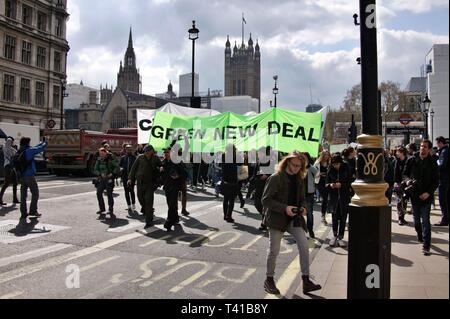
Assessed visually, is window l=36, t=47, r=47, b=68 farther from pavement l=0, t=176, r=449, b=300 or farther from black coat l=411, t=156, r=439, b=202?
black coat l=411, t=156, r=439, b=202

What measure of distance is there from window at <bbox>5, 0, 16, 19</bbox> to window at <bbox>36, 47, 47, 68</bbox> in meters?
4.97

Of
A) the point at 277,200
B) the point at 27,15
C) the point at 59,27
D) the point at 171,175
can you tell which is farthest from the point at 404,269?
the point at 59,27

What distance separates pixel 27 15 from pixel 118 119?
2545 inches

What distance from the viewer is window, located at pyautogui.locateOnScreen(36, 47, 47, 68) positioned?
2100 inches

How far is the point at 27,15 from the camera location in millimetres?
51469

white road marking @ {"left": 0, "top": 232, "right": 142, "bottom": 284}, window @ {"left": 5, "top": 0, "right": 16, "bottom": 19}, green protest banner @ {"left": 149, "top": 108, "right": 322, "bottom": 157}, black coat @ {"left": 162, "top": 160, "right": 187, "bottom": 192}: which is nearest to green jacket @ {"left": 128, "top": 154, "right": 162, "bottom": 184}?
black coat @ {"left": 162, "top": 160, "right": 187, "bottom": 192}

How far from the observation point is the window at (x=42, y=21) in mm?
53531

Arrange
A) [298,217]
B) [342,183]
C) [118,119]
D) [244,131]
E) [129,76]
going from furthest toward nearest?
[129,76]
[118,119]
[244,131]
[342,183]
[298,217]

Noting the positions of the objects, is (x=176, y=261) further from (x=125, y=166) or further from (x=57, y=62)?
(x=57, y=62)

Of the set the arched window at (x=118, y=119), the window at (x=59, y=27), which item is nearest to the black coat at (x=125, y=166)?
the window at (x=59, y=27)

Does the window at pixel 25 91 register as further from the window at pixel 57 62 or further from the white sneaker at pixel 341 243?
the white sneaker at pixel 341 243

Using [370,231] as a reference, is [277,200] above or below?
above
